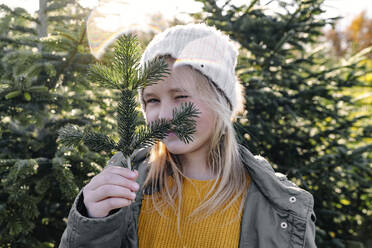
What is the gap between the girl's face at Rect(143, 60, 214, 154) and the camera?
1443mm

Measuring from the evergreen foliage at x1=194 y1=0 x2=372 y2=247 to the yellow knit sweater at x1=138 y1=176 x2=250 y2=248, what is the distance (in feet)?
5.55

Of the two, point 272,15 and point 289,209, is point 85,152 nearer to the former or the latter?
point 289,209

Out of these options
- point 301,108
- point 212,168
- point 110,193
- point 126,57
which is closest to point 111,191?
point 110,193

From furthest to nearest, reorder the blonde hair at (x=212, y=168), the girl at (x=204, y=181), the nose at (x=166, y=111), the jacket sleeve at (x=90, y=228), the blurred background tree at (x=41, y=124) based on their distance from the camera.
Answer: the blurred background tree at (x=41, y=124) < the blonde hair at (x=212, y=168) < the girl at (x=204, y=181) < the nose at (x=166, y=111) < the jacket sleeve at (x=90, y=228)

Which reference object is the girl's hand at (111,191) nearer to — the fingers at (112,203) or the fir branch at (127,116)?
the fingers at (112,203)

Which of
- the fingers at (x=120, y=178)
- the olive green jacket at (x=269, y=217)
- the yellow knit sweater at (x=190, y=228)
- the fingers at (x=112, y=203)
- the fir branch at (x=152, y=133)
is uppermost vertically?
the fir branch at (x=152, y=133)

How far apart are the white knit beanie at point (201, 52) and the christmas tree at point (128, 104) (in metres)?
0.67

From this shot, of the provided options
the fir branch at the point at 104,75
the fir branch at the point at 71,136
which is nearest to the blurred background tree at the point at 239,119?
the fir branch at the point at 71,136

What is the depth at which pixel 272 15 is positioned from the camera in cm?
365

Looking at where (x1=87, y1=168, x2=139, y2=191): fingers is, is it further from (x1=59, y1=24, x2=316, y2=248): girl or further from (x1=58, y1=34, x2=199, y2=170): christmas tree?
(x1=59, y1=24, x2=316, y2=248): girl

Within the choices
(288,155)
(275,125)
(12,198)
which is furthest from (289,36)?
(12,198)

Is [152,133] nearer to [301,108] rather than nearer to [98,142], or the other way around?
[98,142]

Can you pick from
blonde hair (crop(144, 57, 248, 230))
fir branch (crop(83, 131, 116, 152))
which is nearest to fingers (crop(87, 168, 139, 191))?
fir branch (crop(83, 131, 116, 152))

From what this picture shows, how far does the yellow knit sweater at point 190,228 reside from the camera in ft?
5.05
